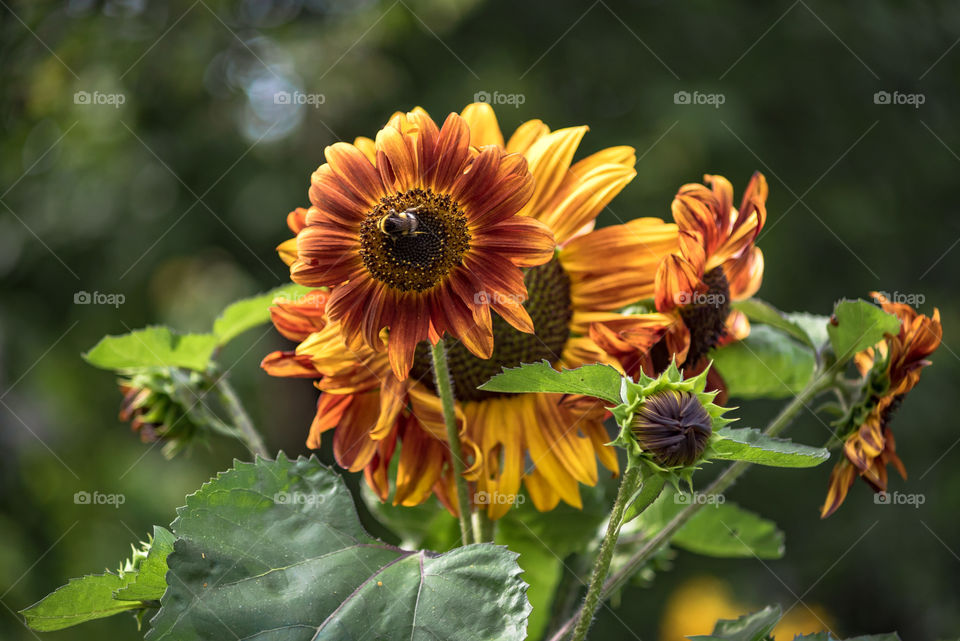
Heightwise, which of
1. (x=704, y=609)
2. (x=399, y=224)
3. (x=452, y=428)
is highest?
(x=399, y=224)

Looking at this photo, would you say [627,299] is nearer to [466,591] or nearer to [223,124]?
[466,591]

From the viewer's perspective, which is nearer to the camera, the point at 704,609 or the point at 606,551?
the point at 606,551

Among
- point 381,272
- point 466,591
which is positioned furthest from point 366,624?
point 381,272

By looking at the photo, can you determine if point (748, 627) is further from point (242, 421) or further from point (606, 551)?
point (242, 421)

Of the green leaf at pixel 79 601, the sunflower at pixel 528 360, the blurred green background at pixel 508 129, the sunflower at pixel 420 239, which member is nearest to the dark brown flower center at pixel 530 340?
the sunflower at pixel 528 360

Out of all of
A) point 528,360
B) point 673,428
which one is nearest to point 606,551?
point 673,428

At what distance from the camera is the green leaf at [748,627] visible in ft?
1.47

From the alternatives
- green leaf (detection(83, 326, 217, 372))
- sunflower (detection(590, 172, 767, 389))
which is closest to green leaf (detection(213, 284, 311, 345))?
green leaf (detection(83, 326, 217, 372))

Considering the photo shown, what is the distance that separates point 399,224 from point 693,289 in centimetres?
17

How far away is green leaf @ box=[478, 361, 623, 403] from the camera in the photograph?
16.4 inches

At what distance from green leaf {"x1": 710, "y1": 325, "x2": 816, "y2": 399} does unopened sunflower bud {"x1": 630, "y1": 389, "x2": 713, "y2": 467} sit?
0.69 ft

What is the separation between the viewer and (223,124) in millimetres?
2355

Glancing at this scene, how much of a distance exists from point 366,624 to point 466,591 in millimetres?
50

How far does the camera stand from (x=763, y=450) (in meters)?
0.39
